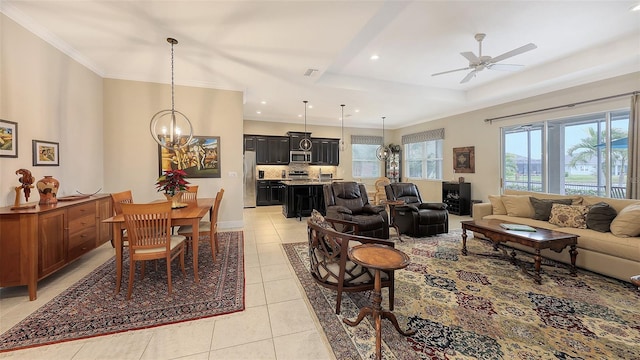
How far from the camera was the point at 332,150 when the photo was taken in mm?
9094

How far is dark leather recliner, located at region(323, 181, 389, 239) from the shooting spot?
159 inches

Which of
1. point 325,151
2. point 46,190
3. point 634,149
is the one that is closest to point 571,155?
point 634,149

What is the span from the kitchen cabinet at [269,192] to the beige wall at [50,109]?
4246 millimetres

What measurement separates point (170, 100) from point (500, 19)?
5453mm

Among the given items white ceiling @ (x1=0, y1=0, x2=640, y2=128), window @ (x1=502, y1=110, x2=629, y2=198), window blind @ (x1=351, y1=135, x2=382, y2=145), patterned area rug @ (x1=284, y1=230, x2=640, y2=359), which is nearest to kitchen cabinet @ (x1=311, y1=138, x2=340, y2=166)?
window blind @ (x1=351, y1=135, x2=382, y2=145)

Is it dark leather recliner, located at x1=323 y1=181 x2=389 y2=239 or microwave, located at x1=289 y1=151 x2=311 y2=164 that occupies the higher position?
microwave, located at x1=289 y1=151 x2=311 y2=164

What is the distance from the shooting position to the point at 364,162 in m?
9.80

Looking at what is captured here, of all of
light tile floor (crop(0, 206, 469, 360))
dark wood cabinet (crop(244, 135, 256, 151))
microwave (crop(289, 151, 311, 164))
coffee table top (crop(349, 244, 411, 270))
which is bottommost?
light tile floor (crop(0, 206, 469, 360))

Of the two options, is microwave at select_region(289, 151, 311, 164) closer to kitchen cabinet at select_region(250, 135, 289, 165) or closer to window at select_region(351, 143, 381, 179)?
kitchen cabinet at select_region(250, 135, 289, 165)

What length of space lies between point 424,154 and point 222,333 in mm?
8253

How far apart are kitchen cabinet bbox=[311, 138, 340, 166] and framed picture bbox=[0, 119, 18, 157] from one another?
6823 millimetres

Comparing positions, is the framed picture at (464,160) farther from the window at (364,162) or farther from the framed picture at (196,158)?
the framed picture at (196,158)

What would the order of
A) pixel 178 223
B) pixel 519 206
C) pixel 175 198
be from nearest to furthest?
1. pixel 178 223
2. pixel 175 198
3. pixel 519 206

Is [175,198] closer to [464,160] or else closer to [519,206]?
[519,206]
